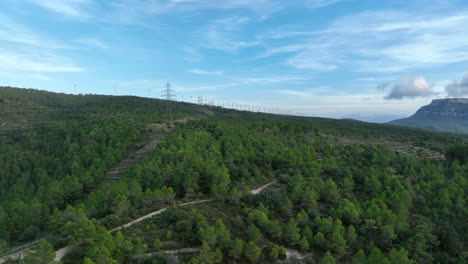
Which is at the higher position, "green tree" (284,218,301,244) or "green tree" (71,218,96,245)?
"green tree" (71,218,96,245)

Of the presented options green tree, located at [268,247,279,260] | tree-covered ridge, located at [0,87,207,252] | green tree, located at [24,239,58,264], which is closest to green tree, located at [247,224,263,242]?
green tree, located at [268,247,279,260]

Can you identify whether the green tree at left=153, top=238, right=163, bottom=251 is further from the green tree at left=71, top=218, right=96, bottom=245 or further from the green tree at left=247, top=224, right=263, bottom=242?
the green tree at left=247, top=224, right=263, bottom=242

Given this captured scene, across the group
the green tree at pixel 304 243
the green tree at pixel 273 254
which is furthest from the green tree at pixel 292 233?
the green tree at pixel 273 254

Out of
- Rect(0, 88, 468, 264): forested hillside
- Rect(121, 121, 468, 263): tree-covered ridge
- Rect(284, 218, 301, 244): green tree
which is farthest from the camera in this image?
Rect(121, 121, 468, 263): tree-covered ridge

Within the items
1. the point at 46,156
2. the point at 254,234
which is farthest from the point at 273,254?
the point at 46,156

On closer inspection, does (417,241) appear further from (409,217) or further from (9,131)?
(9,131)

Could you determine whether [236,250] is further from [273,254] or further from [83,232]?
[83,232]

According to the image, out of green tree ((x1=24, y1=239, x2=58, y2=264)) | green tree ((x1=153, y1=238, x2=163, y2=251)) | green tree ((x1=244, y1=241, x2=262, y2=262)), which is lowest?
green tree ((x1=244, y1=241, x2=262, y2=262))

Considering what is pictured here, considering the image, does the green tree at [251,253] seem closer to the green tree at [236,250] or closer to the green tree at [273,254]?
the green tree at [236,250]

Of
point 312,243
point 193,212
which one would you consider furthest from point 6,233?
point 312,243
